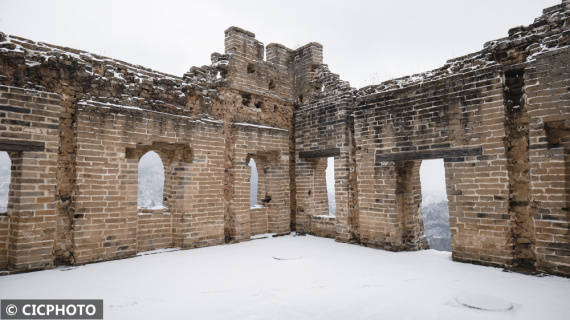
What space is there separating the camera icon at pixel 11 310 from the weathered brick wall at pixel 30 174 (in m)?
1.41

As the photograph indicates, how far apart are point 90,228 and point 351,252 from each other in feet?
16.9

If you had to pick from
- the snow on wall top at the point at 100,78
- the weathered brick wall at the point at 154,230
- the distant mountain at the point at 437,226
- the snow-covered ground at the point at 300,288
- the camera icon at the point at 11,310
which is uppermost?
the snow on wall top at the point at 100,78

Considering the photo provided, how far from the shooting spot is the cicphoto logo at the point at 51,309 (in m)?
3.39

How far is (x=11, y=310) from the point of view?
138 inches

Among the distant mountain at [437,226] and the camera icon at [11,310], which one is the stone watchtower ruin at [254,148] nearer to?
the camera icon at [11,310]

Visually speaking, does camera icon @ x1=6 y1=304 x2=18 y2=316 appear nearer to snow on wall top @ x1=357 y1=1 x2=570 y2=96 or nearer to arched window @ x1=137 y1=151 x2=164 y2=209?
snow on wall top @ x1=357 y1=1 x2=570 y2=96

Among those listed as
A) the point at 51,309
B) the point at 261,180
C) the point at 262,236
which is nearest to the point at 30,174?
the point at 51,309

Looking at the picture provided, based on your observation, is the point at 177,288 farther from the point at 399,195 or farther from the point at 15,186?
the point at 399,195

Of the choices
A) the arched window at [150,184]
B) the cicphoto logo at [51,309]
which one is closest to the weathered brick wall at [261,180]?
the cicphoto logo at [51,309]

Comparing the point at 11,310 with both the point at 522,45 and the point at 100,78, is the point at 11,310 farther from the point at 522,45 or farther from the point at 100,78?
the point at 522,45

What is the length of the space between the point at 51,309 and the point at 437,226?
1259 inches

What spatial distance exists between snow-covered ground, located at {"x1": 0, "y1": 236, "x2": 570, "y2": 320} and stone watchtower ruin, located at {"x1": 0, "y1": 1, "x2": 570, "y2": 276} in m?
0.68

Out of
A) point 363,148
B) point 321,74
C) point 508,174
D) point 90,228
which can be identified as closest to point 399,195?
point 363,148

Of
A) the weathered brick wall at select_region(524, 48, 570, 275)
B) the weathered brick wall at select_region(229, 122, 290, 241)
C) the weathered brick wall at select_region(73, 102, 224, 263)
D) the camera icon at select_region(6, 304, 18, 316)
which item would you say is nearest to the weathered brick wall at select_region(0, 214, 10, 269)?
the weathered brick wall at select_region(73, 102, 224, 263)
